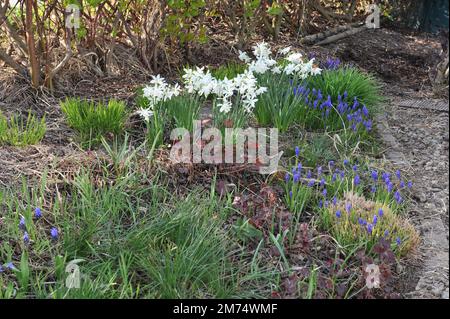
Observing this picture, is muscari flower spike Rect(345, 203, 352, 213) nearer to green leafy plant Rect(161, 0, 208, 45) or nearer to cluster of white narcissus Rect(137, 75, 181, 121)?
cluster of white narcissus Rect(137, 75, 181, 121)

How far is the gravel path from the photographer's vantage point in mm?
3105

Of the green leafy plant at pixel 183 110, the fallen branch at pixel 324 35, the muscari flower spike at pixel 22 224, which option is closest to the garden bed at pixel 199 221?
the muscari flower spike at pixel 22 224

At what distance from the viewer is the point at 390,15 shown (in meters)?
7.33

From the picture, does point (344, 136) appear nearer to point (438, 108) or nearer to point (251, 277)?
point (438, 108)

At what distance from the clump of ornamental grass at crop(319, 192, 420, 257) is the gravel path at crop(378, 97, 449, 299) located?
5.0 inches

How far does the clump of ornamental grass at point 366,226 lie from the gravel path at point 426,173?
13cm

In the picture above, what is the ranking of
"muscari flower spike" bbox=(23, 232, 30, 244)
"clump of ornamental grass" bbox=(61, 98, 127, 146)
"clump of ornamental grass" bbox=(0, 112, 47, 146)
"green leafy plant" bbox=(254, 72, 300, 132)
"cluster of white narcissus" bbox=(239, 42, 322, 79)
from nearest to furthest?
"muscari flower spike" bbox=(23, 232, 30, 244)
"clump of ornamental grass" bbox=(0, 112, 47, 146)
"clump of ornamental grass" bbox=(61, 98, 127, 146)
"green leafy plant" bbox=(254, 72, 300, 132)
"cluster of white narcissus" bbox=(239, 42, 322, 79)

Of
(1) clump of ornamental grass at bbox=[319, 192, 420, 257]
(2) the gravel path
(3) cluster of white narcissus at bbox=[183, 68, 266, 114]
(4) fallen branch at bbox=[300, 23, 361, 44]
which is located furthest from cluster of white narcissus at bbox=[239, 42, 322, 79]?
(4) fallen branch at bbox=[300, 23, 361, 44]

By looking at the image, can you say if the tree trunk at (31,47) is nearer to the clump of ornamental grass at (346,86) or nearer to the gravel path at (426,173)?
the clump of ornamental grass at (346,86)

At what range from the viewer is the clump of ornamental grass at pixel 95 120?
3951 mm

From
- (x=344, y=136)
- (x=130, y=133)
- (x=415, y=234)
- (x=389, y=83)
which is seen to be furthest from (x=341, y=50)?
(x=415, y=234)

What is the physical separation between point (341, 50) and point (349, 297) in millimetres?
3719

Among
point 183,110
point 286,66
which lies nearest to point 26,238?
point 183,110

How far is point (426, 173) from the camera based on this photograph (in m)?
3.98
